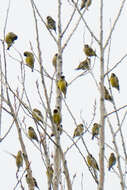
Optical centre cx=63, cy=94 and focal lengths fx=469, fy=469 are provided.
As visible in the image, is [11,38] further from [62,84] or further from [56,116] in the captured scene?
[56,116]

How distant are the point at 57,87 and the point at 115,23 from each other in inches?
45.5

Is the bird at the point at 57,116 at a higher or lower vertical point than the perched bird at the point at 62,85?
lower

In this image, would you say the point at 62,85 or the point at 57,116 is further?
the point at 62,85

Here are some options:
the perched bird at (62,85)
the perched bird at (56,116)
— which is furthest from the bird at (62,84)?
the perched bird at (56,116)

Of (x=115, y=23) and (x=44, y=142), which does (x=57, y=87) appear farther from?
(x=115, y=23)

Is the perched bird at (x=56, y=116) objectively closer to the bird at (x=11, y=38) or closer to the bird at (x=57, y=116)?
the bird at (x=57, y=116)

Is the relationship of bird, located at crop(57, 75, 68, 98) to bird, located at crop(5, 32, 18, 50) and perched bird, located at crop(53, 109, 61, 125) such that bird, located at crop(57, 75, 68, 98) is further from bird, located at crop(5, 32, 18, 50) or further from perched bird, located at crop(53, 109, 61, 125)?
bird, located at crop(5, 32, 18, 50)

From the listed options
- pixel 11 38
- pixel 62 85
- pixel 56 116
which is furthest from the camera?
pixel 11 38

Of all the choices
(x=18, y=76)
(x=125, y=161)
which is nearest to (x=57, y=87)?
(x=18, y=76)

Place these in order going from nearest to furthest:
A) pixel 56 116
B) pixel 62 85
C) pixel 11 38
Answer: pixel 56 116 < pixel 62 85 < pixel 11 38

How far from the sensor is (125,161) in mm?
3957

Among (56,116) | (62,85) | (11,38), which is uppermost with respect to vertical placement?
(11,38)

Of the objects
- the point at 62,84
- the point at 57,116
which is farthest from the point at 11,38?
the point at 57,116

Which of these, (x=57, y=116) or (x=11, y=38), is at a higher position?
(x=11, y=38)
